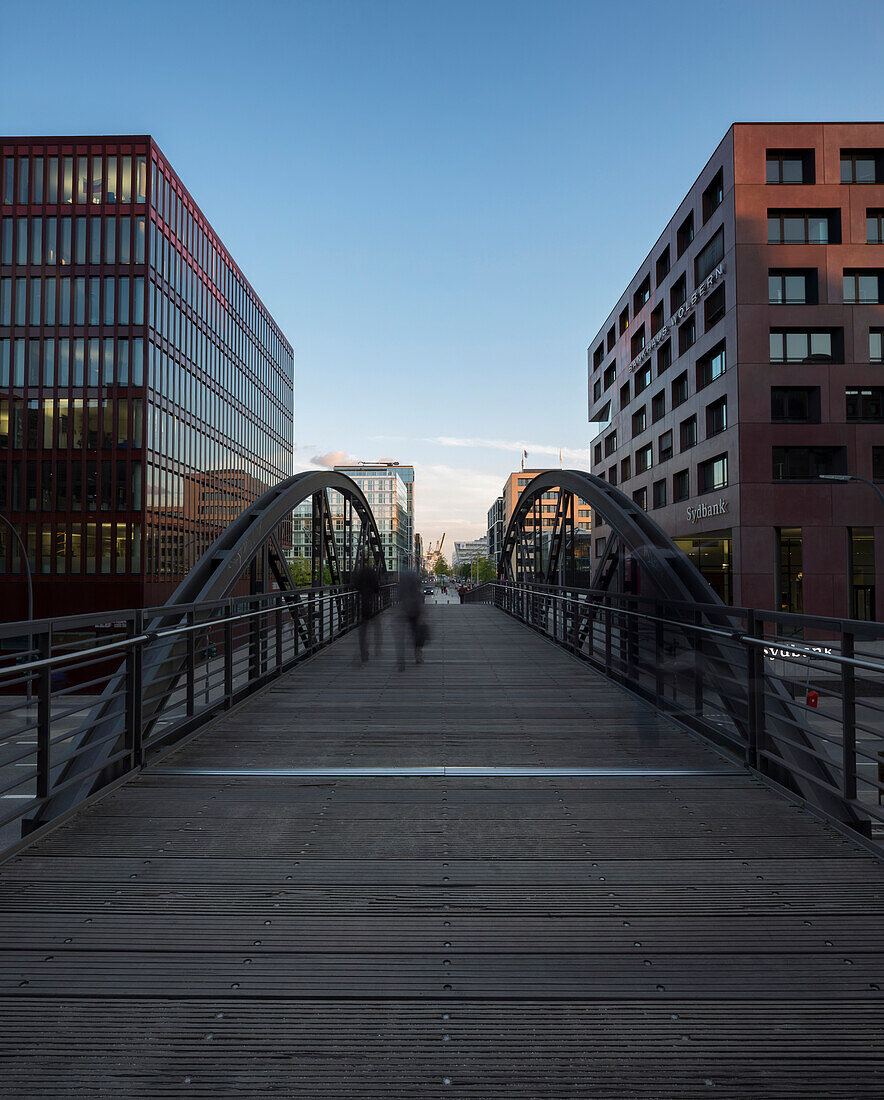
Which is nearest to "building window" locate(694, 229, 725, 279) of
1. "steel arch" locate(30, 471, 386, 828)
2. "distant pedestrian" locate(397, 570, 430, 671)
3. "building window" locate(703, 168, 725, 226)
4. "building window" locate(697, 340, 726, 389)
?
"building window" locate(703, 168, 725, 226)

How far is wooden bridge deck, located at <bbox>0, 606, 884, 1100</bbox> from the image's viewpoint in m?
2.01

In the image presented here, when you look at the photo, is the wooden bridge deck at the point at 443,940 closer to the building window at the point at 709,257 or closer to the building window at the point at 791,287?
the building window at the point at 791,287

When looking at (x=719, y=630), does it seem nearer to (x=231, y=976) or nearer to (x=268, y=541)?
(x=231, y=976)

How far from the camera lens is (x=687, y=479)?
1308 inches

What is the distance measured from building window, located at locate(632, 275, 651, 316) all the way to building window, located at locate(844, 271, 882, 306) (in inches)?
481

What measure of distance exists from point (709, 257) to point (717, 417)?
6.67 meters

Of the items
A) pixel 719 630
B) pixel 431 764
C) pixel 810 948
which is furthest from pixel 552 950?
pixel 719 630

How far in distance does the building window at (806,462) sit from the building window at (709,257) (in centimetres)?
813

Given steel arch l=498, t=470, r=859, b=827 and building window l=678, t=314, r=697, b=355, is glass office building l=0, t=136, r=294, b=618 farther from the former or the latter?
building window l=678, t=314, r=697, b=355

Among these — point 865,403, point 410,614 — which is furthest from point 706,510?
point 410,614

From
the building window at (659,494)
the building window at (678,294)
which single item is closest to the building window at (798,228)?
the building window at (678,294)

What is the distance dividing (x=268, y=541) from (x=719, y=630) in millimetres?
6521

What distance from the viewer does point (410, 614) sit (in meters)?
9.92

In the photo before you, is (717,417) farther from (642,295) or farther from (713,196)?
(642,295)
